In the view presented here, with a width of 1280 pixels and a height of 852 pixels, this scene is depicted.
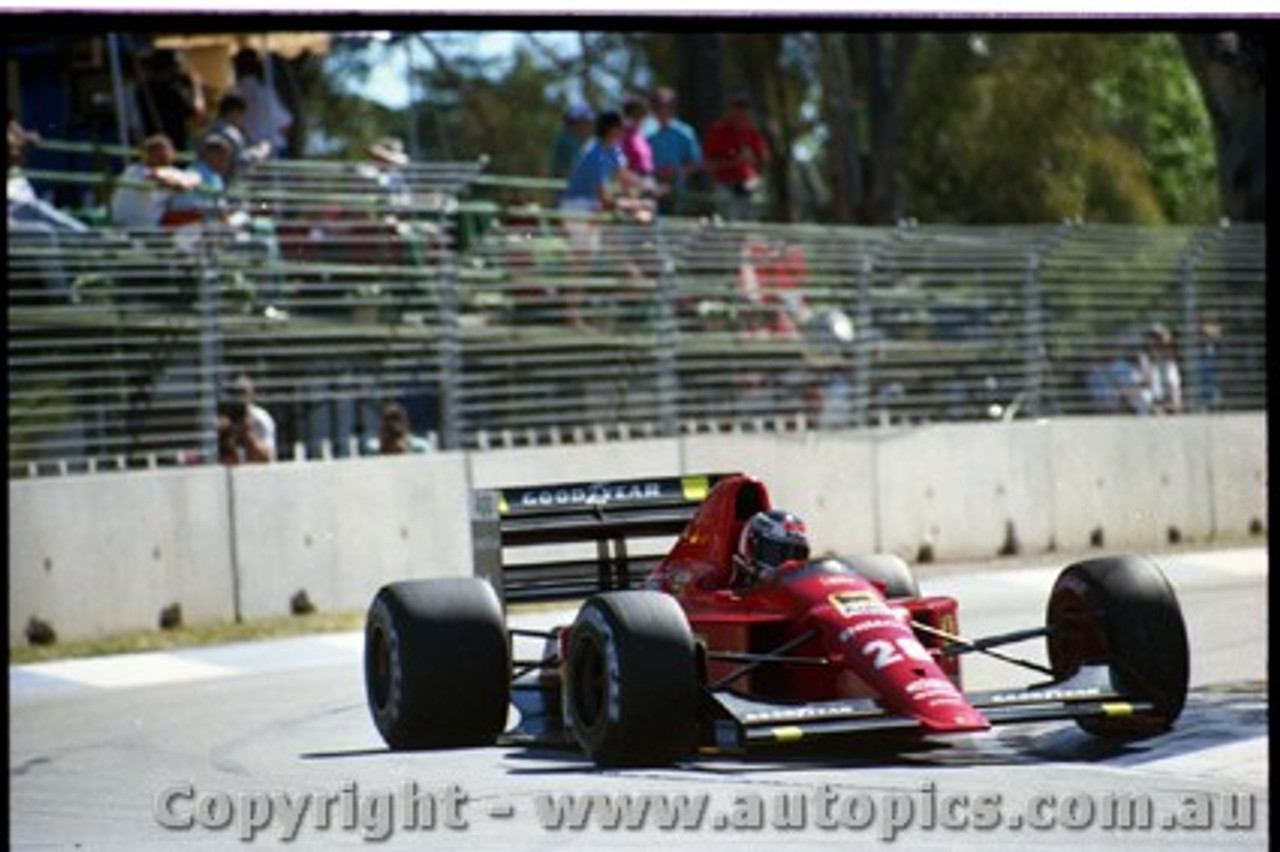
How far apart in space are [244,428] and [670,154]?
4867mm

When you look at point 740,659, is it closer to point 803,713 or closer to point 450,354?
point 803,713

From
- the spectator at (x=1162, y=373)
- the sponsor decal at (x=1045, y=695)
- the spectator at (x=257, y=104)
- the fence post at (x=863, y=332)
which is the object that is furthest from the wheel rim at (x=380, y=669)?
the spectator at (x=1162, y=373)

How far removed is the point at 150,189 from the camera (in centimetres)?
1520

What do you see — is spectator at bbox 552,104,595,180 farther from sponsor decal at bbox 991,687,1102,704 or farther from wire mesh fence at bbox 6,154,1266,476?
sponsor decal at bbox 991,687,1102,704

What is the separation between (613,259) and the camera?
16750 mm

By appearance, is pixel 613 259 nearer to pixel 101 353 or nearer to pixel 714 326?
pixel 714 326

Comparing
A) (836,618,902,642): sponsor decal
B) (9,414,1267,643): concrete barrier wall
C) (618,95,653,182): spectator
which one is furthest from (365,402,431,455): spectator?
(836,618,902,642): sponsor decal

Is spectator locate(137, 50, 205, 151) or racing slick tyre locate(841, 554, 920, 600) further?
spectator locate(137, 50, 205, 151)

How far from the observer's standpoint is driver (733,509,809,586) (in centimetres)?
866

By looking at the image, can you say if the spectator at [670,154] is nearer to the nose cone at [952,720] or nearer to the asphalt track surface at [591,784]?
the asphalt track surface at [591,784]

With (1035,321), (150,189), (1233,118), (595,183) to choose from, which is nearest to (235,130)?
(150,189)

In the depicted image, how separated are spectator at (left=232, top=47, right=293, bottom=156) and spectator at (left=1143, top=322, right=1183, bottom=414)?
5.88m

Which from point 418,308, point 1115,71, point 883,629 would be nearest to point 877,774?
point 883,629

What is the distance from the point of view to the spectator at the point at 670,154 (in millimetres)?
18719
